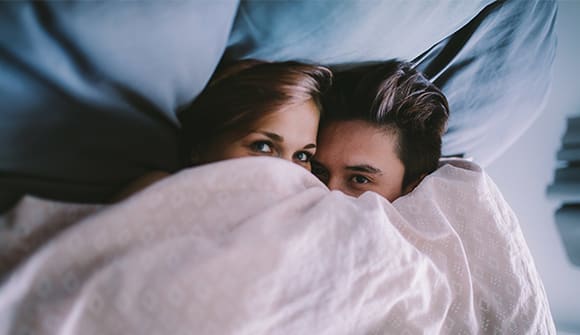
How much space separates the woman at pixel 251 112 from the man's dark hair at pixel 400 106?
12cm

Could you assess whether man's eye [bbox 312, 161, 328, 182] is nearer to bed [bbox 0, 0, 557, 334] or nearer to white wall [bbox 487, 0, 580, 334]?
bed [bbox 0, 0, 557, 334]

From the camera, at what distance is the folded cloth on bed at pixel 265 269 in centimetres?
33

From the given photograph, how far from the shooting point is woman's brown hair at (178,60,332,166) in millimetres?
543

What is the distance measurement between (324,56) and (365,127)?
0.78 feet

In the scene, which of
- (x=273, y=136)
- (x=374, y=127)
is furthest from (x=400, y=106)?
(x=273, y=136)

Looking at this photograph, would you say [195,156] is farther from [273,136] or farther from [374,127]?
[374,127]

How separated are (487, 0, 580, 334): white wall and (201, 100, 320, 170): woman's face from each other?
2.37ft

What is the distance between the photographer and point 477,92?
81cm

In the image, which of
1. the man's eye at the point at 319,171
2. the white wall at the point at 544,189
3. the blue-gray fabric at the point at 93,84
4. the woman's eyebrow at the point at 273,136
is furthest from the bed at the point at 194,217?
the white wall at the point at 544,189

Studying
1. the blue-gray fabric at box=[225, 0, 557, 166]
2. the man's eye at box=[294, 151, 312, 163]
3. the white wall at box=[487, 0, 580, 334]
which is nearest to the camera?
the blue-gray fabric at box=[225, 0, 557, 166]

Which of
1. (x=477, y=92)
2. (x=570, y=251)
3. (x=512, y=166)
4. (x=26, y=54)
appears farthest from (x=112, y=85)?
(x=570, y=251)

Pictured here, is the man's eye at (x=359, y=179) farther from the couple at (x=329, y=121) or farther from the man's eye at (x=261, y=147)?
the man's eye at (x=261, y=147)

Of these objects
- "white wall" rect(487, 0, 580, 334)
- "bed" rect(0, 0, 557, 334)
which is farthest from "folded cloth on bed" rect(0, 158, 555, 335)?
"white wall" rect(487, 0, 580, 334)

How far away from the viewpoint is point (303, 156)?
687 mm
